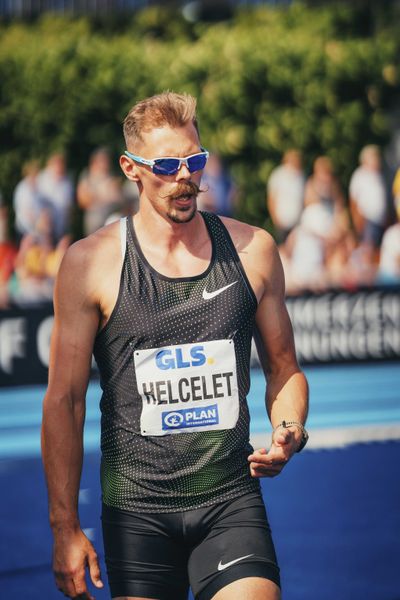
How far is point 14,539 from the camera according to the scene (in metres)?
7.12

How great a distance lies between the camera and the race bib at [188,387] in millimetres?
3848

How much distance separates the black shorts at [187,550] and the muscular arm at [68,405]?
114 mm

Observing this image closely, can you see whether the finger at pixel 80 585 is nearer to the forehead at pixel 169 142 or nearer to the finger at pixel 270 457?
the finger at pixel 270 457

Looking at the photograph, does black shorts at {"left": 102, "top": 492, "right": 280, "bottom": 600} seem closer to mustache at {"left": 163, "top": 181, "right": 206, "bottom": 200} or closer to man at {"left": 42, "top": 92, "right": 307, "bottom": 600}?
man at {"left": 42, "top": 92, "right": 307, "bottom": 600}

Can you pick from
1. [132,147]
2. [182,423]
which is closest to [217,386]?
[182,423]

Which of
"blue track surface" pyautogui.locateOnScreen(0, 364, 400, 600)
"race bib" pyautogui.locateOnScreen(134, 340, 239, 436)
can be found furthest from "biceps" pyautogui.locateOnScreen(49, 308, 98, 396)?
"blue track surface" pyautogui.locateOnScreen(0, 364, 400, 600)

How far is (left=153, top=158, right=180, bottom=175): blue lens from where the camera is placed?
384cm

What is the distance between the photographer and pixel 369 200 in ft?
→ 50.8

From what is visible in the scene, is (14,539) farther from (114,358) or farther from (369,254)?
(369,254)

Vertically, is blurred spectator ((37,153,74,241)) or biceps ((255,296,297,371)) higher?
biceps ((255,296,297,371))

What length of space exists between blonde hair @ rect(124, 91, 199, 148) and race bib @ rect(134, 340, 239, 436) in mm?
727

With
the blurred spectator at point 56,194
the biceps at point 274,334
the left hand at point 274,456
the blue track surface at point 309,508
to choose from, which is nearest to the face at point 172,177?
the biceps at point 274,334

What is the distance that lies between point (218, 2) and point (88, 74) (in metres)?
2.84

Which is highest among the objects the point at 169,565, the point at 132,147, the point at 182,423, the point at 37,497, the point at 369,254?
the point at 132,147
